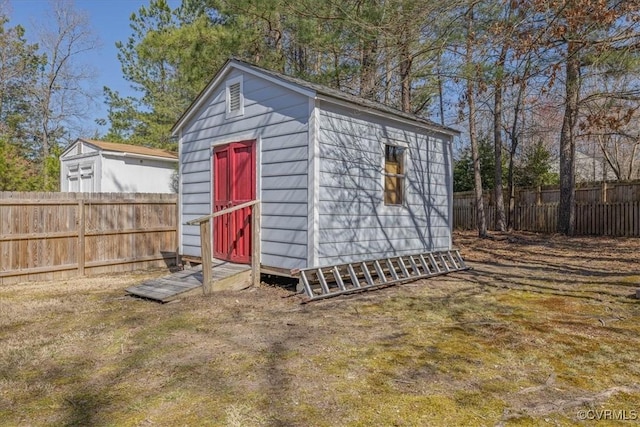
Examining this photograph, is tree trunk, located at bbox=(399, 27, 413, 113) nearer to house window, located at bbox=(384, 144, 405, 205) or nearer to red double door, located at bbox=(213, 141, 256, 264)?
house window, located at bbox=(384, 144, 405, 205)

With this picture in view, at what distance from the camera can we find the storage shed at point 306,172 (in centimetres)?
639

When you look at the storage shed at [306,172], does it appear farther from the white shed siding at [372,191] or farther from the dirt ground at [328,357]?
the dirt ground at [328,357]

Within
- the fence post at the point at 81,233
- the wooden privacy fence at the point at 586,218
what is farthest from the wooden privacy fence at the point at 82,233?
the wooden privacy fence at the point at 586,218

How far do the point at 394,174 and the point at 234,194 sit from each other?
2.91m

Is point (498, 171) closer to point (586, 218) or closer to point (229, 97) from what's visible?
point (586, 218)

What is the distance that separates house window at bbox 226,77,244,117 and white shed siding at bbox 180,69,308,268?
84mm

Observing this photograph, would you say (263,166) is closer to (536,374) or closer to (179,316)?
(179,316)

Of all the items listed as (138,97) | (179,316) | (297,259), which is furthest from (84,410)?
(138,97)

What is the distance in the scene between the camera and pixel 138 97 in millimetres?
22188

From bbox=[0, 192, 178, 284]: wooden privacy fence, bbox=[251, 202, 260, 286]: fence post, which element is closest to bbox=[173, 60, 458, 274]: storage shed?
bbox=[251, 202, 260, 286]: fence post

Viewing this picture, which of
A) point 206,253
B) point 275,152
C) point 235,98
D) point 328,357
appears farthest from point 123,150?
point 328,357

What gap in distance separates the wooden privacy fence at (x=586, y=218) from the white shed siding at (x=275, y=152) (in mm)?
11615

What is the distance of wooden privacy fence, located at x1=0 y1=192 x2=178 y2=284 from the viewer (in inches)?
295

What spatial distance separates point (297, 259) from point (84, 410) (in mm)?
3832
